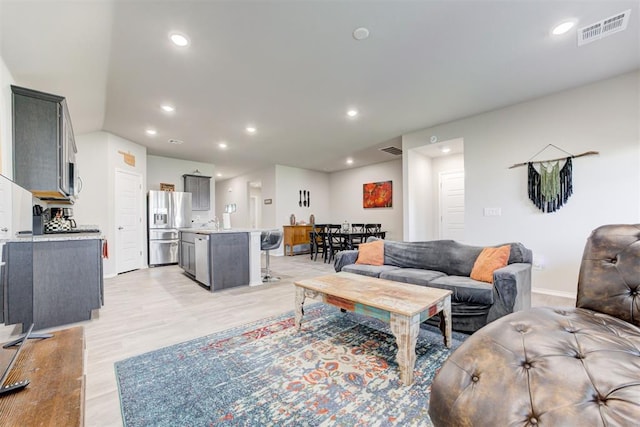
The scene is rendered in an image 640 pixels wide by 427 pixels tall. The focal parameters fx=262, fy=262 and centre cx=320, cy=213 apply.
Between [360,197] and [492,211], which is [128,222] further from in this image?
[492,211]

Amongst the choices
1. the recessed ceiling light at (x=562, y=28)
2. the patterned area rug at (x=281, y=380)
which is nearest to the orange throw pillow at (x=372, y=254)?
the patterned area rug at (x=281, y=380)

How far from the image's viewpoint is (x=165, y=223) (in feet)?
20.6

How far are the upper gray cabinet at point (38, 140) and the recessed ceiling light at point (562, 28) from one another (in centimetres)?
497

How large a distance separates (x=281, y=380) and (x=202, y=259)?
293 cm

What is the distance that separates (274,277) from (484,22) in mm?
4443

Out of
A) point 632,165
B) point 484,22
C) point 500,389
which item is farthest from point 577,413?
point 632,165

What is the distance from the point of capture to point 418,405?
1492 mm

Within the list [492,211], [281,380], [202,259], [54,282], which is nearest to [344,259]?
[281,380]

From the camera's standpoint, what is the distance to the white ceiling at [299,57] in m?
2.16

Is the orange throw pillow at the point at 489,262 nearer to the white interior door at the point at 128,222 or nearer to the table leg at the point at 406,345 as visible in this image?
the table leg at the point at 406,345

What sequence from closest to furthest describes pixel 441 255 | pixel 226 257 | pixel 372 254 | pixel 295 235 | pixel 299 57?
pixel 299 57 → pixel 441 255 → pixel 372 254 → pixel 226 257 → pixel 295 235

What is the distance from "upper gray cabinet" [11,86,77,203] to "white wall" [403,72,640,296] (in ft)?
18.3

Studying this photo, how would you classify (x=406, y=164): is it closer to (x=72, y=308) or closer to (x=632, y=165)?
(x=632, y=165)

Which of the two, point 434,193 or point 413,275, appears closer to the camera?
point 413,275
